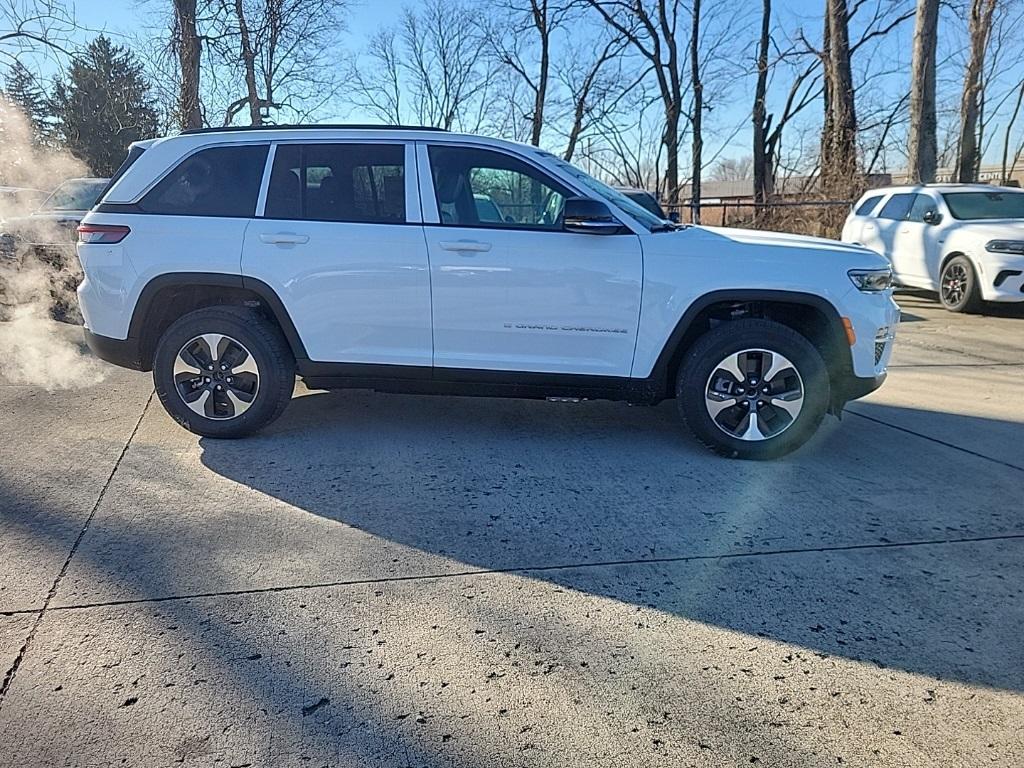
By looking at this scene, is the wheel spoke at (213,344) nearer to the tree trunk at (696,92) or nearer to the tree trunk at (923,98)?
the tree trunk at (923,98)

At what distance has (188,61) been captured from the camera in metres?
16.5

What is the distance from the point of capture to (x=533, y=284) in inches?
173

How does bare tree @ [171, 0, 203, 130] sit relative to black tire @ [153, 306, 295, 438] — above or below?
above

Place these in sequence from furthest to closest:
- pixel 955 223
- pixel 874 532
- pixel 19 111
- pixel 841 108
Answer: pixel 841 108 → pixel 19 111 → pixel 955 223 → pixel 874 532

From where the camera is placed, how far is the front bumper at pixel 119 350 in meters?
4.72

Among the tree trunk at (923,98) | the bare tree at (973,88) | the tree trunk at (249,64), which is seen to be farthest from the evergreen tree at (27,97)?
the bare tree at (973,88)

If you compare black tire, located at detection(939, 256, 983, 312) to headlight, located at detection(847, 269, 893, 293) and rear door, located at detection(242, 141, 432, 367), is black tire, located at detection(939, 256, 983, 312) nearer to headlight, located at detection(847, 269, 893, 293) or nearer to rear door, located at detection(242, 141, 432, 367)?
headlight, located at detection(847, 269, 893, 293)

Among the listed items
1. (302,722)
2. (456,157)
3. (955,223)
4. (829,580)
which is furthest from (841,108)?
(302,722)

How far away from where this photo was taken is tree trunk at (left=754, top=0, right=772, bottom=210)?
28781 millimetres

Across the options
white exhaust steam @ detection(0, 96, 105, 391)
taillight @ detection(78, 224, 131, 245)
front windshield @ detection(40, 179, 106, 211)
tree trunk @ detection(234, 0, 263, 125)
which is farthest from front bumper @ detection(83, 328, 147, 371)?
tree trunk @ detection(234, 0, 263, 125)

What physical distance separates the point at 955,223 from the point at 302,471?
33.2ft

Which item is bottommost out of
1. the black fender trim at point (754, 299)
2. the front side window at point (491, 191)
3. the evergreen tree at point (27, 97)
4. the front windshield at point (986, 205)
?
the black fender trim at point (754, 299)

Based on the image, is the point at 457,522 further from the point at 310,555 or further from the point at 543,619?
the point at 543,619

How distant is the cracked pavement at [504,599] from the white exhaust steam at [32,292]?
191cm
